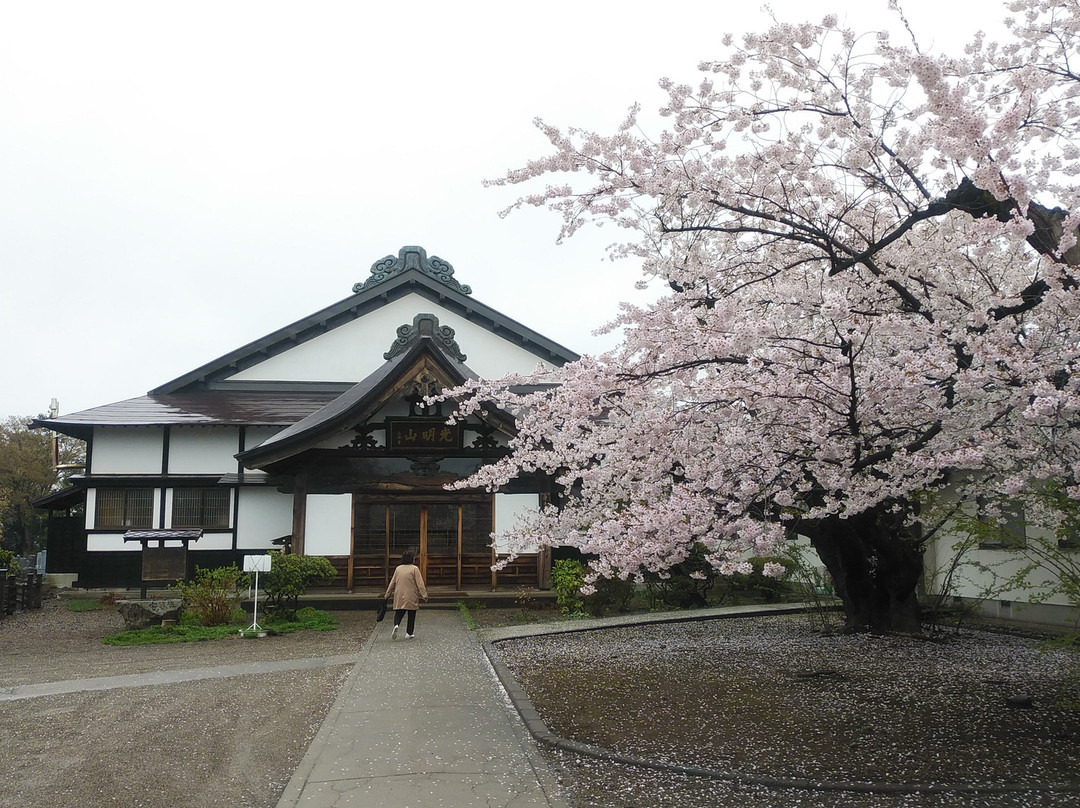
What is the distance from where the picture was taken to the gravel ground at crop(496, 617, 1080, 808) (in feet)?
17.7

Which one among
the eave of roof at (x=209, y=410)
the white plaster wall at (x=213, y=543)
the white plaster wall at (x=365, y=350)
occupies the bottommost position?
the white plaster wall at (x=213, y=543)

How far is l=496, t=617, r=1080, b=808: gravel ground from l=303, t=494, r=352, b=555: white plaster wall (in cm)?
A: 643

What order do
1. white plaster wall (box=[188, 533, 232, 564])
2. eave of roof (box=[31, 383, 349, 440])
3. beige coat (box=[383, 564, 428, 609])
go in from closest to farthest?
1. beige coat (box=[383, 564, 428, 609])
2. eave of roof (box=[31, 383, 349, 440])
3. white plaster wall (box=[188, 533, 232, 564])

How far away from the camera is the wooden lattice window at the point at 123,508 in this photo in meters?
19.4

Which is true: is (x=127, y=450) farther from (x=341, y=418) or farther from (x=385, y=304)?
(x=385, y=304)

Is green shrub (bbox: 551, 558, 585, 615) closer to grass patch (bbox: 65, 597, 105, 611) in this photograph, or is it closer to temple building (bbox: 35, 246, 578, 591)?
temple building (bbox: 35, 246, 578, 591)

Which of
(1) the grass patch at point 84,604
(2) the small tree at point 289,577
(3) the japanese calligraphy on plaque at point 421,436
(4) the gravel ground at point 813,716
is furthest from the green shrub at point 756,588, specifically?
(1) the grass patch at point 84,604

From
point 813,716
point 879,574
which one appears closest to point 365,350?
point 879,574

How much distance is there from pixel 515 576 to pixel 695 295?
455 inches

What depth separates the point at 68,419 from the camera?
19.0 m

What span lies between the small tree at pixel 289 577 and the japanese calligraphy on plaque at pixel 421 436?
2871 millimetres

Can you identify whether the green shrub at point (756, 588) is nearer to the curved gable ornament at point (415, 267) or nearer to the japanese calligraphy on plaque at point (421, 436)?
the japanese calligraphy on plaque at point (421, 436)

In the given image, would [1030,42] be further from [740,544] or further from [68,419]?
[68,419]

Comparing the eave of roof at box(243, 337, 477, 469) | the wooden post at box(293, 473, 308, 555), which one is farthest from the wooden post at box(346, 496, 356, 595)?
the eave of roof at box(243, 337, 477, 469)
